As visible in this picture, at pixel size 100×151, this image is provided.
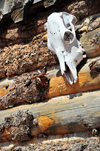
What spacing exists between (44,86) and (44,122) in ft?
1.77

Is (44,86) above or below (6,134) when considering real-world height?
above

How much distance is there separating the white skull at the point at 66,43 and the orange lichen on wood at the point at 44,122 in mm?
608

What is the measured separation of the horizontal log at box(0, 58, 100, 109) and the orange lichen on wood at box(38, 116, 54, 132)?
0.31m

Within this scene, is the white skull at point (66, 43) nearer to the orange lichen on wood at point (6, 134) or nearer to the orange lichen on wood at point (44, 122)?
the orange lichen on wood at point (44, 122)

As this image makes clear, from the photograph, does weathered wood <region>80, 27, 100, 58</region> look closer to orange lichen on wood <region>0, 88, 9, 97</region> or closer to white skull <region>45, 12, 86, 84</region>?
white skull <region>45, 12, 86, 84</region>

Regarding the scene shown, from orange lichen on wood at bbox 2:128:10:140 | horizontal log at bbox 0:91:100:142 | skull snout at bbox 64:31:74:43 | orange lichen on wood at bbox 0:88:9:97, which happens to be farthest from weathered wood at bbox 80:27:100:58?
orange lichen on wood at bbox 2:128:10:140

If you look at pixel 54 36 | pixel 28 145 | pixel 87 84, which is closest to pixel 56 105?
pixel 87 84

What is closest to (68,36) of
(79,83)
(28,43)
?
(79,83)

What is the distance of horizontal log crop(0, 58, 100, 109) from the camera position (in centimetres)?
288

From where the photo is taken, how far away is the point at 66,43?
3027 millimetres

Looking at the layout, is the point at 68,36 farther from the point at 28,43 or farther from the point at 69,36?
the point at 28,43

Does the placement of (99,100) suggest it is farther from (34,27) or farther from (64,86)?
(34,27)

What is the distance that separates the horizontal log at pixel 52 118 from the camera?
272 centimetres

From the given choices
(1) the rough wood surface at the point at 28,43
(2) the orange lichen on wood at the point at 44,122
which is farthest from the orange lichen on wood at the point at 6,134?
(1) the rough wood surface at the point at 28,43
